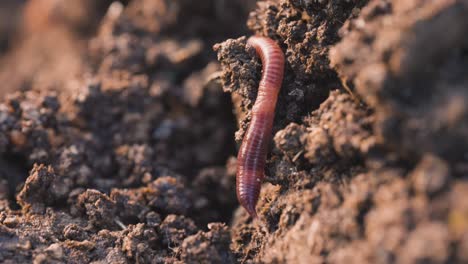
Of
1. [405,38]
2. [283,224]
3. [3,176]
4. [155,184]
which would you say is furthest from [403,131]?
[3,176]

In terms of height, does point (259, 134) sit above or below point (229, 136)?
below

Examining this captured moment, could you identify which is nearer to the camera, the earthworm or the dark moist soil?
the dark moist soil

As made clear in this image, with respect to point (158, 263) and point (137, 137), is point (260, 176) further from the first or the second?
point (137, 137)

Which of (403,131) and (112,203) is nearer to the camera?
(403,131)

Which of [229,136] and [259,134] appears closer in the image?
[259,134]

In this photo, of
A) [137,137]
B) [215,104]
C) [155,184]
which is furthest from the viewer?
[215,104]
